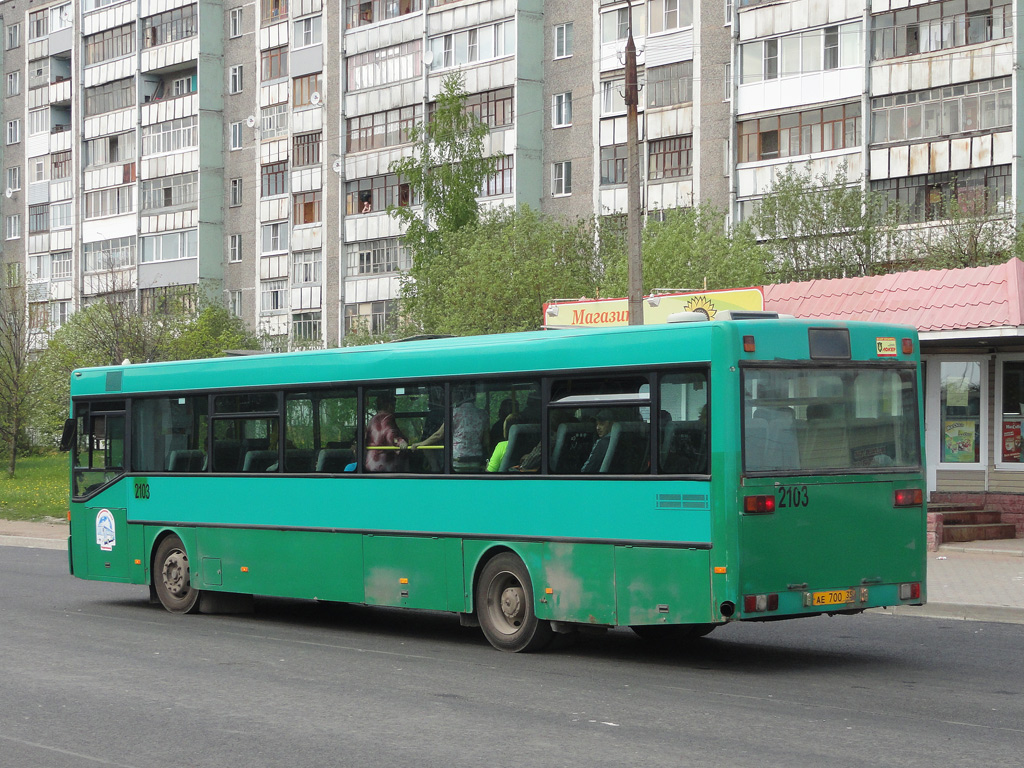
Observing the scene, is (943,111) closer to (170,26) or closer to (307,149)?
(307,149)

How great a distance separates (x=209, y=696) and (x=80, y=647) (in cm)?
327

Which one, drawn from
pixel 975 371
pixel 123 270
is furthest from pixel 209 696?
pixel 123 270

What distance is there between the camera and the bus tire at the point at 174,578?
16.3 metres

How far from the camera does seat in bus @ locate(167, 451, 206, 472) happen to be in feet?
52.6

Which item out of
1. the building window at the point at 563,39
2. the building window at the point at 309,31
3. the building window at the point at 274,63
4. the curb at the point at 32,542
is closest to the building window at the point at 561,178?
the building window at the point at 563,39

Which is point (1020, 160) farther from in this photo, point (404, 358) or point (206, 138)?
point (206, 138)

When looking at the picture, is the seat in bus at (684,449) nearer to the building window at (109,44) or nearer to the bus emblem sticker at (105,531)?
the bus emblem sticker at (105,531)

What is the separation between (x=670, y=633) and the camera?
13.7 meters

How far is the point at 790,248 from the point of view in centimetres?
4303

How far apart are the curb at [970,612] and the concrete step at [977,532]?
7283mm

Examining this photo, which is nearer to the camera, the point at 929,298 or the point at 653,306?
A: the point at 929,298

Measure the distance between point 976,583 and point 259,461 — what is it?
27.6ft

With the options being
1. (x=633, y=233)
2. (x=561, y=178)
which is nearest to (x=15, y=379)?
(x=561, y=178)

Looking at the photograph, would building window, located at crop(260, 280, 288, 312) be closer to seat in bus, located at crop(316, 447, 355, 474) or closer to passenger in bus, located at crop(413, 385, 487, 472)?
seat in bus, located at crop(316, 447, 355, 474)
